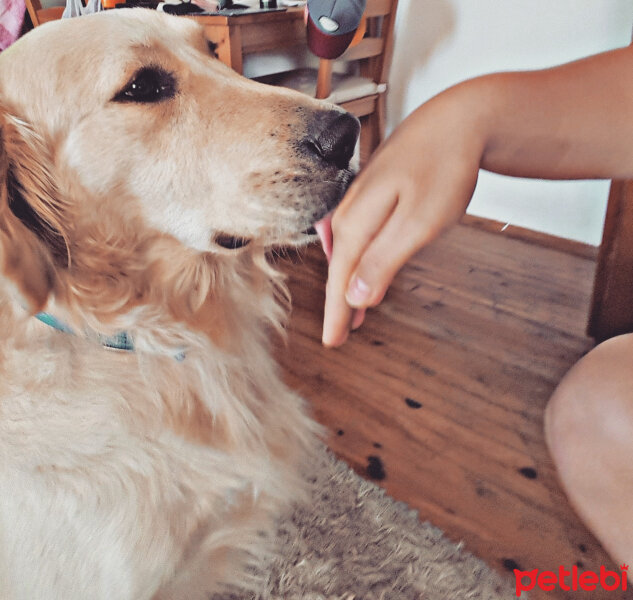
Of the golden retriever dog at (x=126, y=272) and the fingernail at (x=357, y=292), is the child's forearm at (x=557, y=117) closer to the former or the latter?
the fingernail at (x=357, y=292)

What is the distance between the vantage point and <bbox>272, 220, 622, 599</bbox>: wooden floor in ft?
3.79

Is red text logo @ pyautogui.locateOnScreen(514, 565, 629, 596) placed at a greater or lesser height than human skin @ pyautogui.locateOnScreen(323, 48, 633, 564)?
lesser

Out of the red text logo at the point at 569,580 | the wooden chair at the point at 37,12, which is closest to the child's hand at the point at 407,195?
the red text logo at the point at 569,580

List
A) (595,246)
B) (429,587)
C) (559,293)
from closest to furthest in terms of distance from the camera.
→ (429,587) → (559,293) → (595,246)

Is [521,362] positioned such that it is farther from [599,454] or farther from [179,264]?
[179,264]

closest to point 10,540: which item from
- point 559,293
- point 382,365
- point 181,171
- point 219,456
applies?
point 219,456

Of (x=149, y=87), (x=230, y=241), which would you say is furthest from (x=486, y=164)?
(x=149, y=87)

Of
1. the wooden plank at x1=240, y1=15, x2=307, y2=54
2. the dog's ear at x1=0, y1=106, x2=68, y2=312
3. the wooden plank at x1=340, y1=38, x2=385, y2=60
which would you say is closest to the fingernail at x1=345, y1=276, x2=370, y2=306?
the dog's ear at x1=0, y1=106, x2=68, y2=312

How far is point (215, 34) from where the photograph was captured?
1879 millimetres

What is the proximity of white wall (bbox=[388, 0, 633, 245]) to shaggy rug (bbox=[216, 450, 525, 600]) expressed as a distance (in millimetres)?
1677

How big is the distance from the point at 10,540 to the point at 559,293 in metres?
1.95

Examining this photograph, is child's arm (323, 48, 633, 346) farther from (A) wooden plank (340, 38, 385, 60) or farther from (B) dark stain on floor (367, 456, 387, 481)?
(A) wooden plank (340, 38, 385, 60)

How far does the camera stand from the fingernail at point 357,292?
459 millimetres

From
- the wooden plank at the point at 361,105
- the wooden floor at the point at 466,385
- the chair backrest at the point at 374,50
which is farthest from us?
the wooden plank at the point at 361,105
